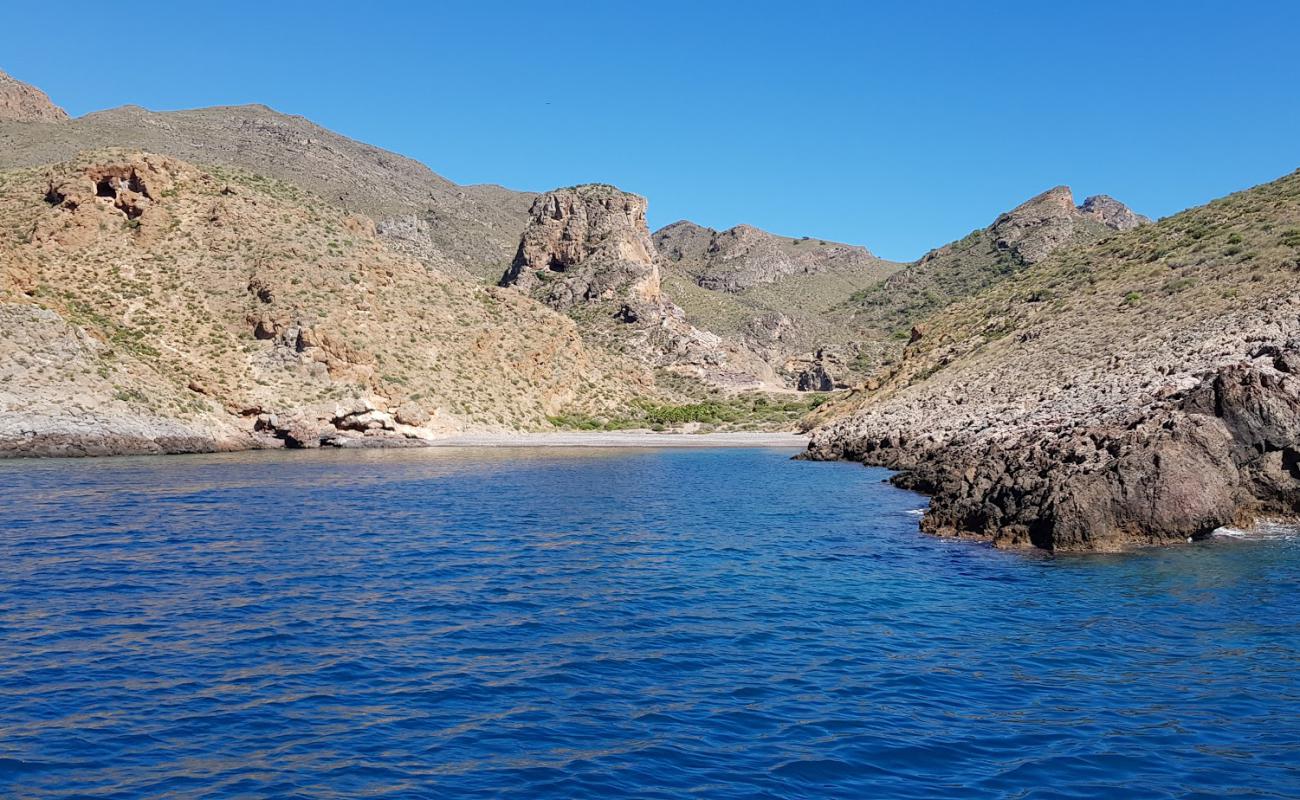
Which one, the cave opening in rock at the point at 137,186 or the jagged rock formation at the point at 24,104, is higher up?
the jagged rock formation at the point at 24,104

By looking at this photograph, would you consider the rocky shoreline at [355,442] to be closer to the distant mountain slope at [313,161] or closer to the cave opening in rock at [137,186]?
the cave opening in rock at [137,186]

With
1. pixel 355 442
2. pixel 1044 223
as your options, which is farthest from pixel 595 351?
pixel 1044 223

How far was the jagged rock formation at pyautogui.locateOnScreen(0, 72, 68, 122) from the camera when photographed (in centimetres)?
14638

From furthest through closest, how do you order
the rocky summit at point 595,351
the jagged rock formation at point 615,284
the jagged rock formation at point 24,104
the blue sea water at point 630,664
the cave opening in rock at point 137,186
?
the jagged rock formation at point 24,104 → the jagged rock formation at point 615,284 → the cave opening in rock at point 137,186 → the rocky summit at point 595,351 → the blue sea water at point 630,664

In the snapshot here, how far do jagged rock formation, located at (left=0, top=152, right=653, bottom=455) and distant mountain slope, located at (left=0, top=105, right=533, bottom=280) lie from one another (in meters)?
39.4

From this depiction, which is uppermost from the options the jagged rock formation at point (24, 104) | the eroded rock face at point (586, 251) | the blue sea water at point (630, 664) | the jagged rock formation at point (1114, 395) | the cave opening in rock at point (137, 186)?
the jagged rock formation at point (24, 104)

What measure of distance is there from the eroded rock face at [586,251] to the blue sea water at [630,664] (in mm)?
98606

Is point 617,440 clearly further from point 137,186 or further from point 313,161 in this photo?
point 313,161

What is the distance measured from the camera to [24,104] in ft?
504

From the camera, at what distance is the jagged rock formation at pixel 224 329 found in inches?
2105

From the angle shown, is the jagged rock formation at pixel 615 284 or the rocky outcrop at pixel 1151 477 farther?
the jagged rock formation at pixel 615 284

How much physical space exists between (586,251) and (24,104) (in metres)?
101

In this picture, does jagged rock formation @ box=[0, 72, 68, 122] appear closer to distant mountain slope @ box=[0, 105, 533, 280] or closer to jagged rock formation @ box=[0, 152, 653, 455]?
distant mountain slope @ box=[0, 105, 533, 280]

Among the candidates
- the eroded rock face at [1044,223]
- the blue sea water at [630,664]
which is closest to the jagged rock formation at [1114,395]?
the blue sea water at [630,664]
